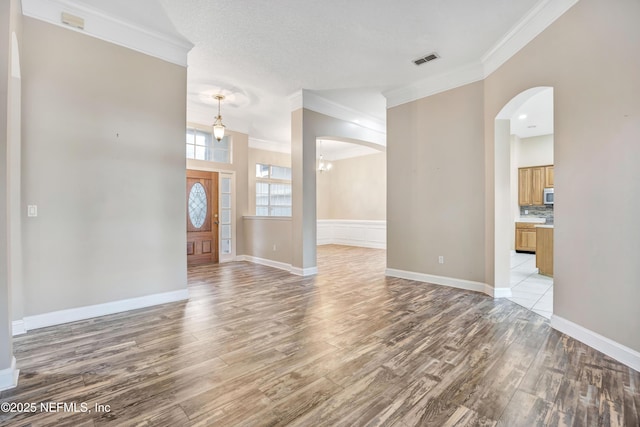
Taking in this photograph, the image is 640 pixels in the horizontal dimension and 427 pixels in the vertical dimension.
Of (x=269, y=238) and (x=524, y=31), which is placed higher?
(x=524, y=31)

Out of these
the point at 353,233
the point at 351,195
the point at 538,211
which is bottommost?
the point at 353,233

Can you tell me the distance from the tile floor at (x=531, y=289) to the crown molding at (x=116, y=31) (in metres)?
5.51

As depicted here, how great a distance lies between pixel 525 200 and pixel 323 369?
828 cm

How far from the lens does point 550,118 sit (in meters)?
6.40

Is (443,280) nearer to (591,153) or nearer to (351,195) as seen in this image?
(591,153)

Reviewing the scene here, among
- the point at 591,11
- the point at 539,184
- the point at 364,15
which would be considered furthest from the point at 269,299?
the point at 539,184

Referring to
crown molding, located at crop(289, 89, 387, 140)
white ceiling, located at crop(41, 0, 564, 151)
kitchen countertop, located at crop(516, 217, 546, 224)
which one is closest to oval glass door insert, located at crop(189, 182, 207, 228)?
white ceiling, located at crop(41, 0, 564, 151)

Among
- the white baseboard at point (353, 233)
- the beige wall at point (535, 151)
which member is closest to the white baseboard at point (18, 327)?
the white baseboard at point (353, 233)

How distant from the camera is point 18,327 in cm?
273

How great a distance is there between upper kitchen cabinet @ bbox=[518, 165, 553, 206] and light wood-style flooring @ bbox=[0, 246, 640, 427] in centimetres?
567

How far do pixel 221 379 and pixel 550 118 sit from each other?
8078 millimetres

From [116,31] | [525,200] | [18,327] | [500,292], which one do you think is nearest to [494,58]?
[500,292]

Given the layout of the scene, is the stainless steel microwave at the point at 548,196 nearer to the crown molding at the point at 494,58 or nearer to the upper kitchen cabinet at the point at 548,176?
the upper kitchen cabinet at the point at 548,176

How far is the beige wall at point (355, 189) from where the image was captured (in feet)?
31.9
